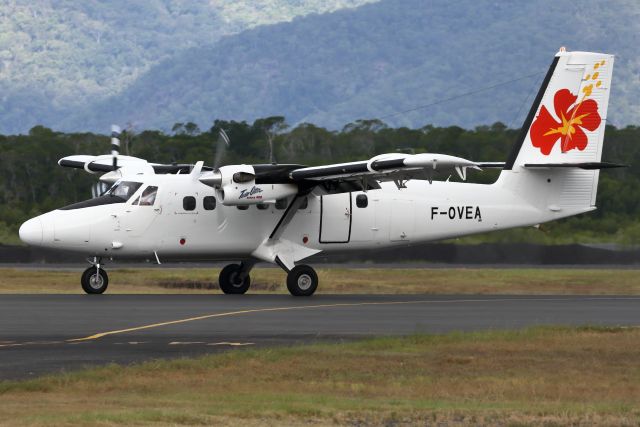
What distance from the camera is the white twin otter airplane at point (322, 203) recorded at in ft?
107

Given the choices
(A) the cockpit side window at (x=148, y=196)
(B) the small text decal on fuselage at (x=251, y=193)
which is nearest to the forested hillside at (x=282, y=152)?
(A) the cockpit side window at (x=148, y=196)

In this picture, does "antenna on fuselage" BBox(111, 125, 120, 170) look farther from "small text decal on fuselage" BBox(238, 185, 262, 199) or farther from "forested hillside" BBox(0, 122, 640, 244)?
"forested hillside" BBox(0, 122, 640, 244)

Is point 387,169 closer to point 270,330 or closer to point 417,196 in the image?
point 417,196

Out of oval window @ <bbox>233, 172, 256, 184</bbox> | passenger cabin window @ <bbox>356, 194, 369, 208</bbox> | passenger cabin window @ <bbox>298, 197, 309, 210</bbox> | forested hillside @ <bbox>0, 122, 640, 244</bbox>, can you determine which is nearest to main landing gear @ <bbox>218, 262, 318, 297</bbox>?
passenger cabin window @ <bbox>298, 197, 309, 210</bbox>

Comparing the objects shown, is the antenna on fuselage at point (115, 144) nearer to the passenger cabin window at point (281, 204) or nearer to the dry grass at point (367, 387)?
the passenger cabin window at point (281, 204)

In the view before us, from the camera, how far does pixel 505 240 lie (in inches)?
2152

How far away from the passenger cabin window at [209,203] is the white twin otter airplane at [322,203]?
0.08 ft

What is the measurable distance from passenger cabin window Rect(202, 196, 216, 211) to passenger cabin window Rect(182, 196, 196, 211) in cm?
25

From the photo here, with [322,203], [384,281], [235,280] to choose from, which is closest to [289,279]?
[322,203]

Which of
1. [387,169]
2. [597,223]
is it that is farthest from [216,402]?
[597,223]

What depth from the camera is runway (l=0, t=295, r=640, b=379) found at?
20625mm

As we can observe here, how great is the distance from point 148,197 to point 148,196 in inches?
1.0

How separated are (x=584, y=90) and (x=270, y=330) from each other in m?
15.2

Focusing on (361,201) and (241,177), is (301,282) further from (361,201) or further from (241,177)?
(241,177)
